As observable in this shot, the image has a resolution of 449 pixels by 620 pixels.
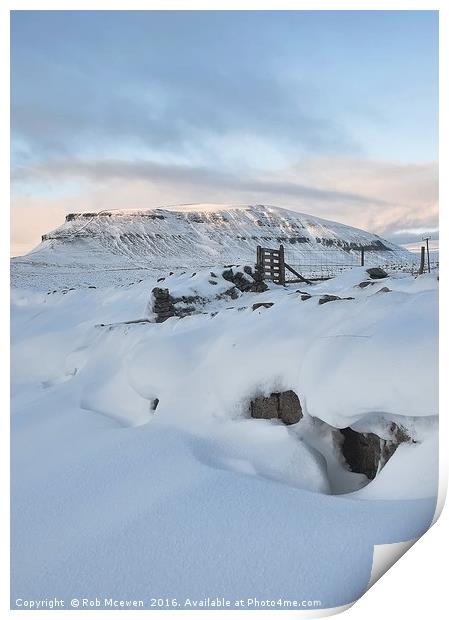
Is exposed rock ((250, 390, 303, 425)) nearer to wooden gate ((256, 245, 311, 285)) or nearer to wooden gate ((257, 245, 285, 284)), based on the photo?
wooden gate ((256, 245, 311, 285))

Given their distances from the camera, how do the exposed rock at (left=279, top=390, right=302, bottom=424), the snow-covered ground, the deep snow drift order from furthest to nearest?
1. the deep snow drift
2. the exposed rock at (left=279, top=390, right=302, bottom=424)
3. the snow-covered ground

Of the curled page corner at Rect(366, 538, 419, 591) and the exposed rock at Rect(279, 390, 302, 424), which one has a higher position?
the exposed rock at Rect(279, 390, 302, 424)

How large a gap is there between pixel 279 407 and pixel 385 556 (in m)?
1.61

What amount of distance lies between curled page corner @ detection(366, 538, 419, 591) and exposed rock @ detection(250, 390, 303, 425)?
1415 millimetres

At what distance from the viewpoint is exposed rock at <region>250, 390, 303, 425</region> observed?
364cm

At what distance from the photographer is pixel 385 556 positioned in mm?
2189

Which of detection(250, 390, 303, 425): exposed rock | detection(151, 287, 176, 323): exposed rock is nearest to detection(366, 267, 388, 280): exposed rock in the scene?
detection(151, 287, 176, 323): exposed rock

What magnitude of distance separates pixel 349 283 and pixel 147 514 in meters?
9.21

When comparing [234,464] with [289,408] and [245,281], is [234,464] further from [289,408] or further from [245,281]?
[245,281]

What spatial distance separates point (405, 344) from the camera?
2998 millimetres

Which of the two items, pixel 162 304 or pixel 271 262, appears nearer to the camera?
pixel 162 304

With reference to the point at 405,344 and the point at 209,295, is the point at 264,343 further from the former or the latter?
the point at 209,295

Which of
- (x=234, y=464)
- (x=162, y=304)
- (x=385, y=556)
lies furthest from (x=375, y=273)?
(x=385, y=556)

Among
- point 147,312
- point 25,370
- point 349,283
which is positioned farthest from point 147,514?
point 349,283
